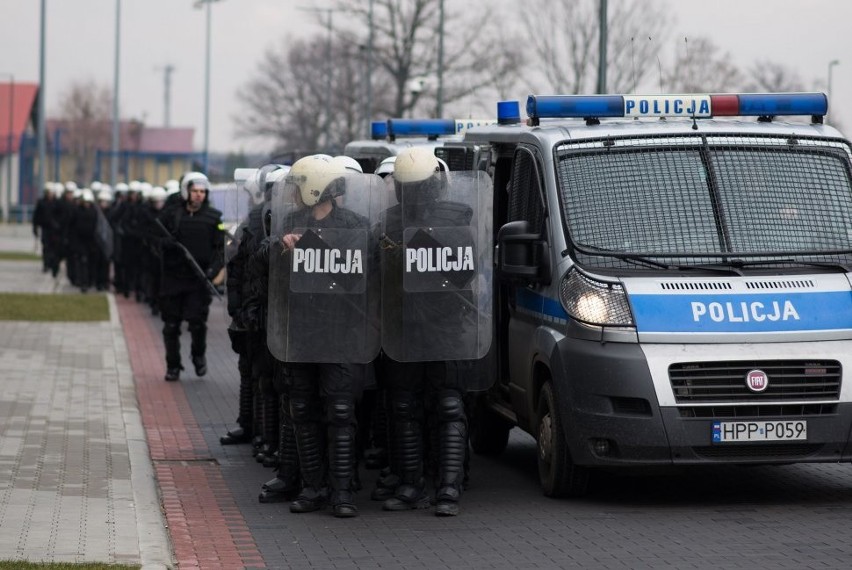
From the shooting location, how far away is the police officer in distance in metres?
16.0

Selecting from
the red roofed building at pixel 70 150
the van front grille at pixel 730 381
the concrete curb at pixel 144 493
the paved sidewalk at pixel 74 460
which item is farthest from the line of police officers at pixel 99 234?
the red roofed building at pixel 70 150

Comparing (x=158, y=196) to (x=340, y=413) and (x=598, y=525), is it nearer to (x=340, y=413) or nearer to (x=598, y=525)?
(x=340, y=413)

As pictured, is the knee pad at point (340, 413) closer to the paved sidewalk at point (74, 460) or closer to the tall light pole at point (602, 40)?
the paved sidewalk at point (74, 460)

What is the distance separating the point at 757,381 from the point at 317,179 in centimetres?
260

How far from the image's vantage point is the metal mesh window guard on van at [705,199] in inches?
368

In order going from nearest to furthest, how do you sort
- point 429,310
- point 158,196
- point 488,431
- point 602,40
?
point 429,310 < point 488,431 < point 602,40 < point 158,196

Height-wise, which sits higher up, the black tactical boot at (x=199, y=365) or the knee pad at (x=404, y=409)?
the knee pad at (x=404, y=409)

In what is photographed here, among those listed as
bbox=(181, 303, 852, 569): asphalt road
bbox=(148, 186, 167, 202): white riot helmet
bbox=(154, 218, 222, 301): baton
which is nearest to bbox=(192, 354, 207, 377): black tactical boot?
bbox=(154, 218, 222, 301): baton

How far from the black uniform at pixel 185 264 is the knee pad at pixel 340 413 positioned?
23.2 feet

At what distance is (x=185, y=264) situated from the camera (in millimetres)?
16094

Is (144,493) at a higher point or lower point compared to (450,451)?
lower

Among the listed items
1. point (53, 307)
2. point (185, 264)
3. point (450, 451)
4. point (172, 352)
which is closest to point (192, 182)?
point (185, 264)

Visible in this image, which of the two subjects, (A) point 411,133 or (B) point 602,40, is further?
(B) point 602,40

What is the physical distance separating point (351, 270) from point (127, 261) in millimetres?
21772
